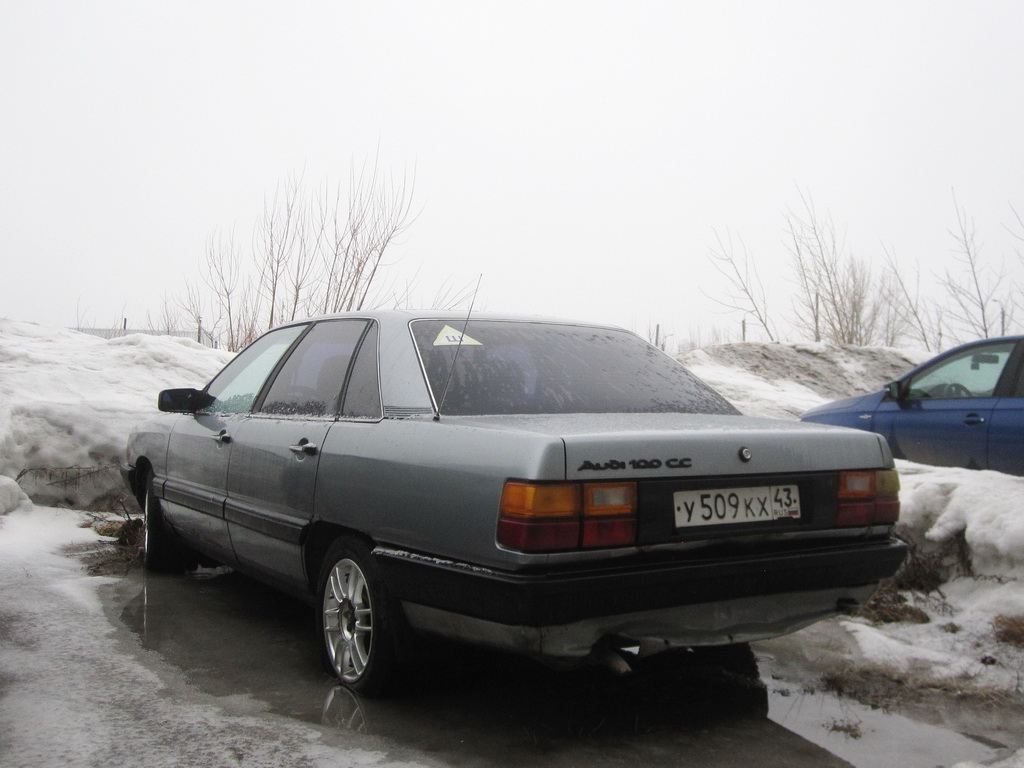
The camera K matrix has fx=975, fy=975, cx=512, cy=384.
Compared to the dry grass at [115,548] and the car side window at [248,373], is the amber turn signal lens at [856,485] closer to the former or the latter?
the car side window at [248,373]

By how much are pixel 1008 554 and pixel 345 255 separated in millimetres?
11686

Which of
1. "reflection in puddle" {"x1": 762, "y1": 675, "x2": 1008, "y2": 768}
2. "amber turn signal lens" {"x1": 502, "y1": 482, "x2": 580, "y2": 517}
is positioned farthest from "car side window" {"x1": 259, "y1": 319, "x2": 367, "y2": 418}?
"reflection in puddle" {"x1": 762, "y1": 675, "x2": 1008, "y2": 768}

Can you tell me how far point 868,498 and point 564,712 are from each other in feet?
4.08

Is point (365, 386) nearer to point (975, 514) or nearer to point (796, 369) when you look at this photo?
point (975, 514)

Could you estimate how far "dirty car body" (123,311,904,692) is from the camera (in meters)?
2.73

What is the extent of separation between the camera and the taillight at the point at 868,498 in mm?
3191

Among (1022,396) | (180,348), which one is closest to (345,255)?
(180,348)

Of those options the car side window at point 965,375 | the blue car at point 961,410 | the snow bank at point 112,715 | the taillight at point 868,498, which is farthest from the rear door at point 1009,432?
the snow bank at point 112,715

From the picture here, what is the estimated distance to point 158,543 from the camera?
17.9ft

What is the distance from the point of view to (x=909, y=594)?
474cm

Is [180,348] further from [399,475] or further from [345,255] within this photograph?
[399,475]

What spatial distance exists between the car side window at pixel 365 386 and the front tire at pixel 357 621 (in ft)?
1.56

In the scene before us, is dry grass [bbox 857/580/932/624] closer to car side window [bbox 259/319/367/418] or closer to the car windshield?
the car windshield

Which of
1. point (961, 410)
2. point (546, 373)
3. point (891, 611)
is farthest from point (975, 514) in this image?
point (546, 373)
